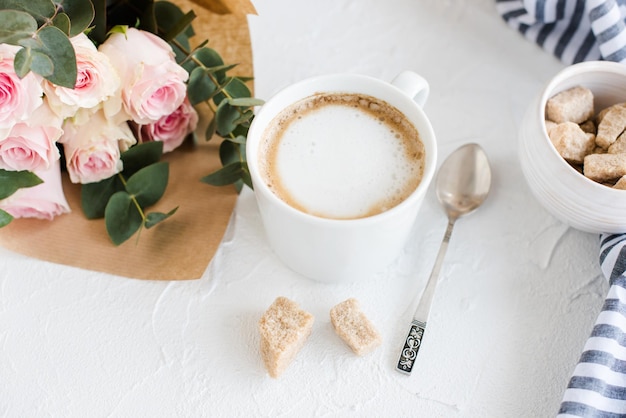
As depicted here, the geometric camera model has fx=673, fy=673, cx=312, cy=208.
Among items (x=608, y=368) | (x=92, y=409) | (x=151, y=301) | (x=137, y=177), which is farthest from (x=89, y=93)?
(x=608, y=368)

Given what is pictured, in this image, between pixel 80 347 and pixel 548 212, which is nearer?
pixel 80 347

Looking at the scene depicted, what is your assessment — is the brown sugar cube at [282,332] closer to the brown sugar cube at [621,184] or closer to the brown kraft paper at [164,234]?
the brown kraft paper at [164,234]

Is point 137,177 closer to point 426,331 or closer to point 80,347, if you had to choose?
point 80,347

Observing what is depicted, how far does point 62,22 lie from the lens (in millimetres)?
769

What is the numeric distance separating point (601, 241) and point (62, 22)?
0.75 meters

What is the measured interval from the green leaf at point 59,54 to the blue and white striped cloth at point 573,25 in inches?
28.5

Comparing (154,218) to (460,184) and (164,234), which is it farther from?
(460,184)

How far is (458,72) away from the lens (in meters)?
1.12

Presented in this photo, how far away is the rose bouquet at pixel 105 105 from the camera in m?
0.76

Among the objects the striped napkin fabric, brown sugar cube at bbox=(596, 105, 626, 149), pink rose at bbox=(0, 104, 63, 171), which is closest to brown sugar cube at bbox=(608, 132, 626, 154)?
brown sugar cube at bbox=(596, 105, 626, 149)

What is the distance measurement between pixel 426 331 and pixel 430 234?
15cm

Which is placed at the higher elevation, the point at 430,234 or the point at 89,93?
the point at 89,93

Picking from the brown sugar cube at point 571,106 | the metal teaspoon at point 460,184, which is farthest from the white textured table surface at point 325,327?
the brown sugar cube at point 571,106

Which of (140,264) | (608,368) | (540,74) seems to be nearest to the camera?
(608,368)
